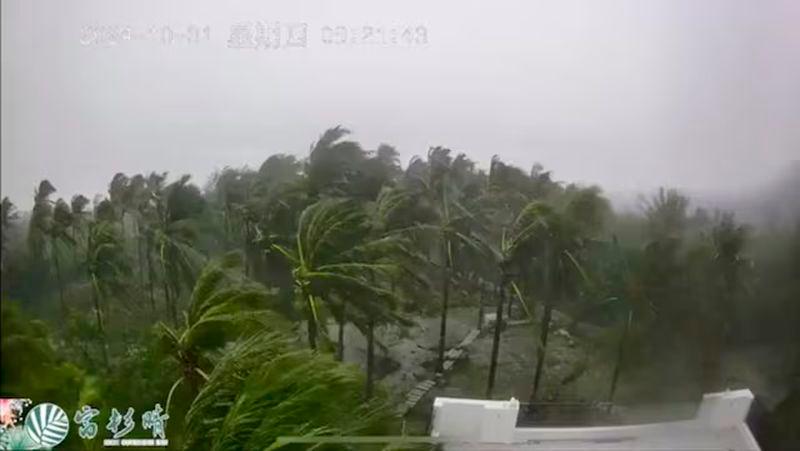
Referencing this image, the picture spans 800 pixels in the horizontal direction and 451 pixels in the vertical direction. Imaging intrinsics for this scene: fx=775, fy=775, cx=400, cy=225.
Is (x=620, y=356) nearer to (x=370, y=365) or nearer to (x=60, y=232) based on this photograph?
(x=370, y=365)

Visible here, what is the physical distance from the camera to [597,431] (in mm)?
1296

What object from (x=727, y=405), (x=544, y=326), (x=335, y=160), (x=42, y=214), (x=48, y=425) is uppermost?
(x=335, y=160)

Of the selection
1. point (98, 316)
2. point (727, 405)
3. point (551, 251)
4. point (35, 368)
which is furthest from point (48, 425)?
point (727, 405)

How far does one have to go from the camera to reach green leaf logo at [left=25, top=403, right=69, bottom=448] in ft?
4.43

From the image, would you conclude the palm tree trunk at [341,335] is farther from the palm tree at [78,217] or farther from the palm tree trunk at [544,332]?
the palm tree at [78,217]

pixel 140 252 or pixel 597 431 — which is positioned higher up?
pixel 140 252

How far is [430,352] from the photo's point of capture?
1310 mm

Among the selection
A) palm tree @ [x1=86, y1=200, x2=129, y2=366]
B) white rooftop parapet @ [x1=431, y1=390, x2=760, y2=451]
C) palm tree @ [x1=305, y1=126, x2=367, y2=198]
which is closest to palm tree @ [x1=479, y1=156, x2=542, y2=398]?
white rooftop parapet @ [x1=431, y1=390, x2=760, y2=451]

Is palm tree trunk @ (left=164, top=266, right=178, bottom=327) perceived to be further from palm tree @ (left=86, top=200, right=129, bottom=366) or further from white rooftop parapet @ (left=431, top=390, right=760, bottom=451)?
white rooftop parapet @ (left=431, top=390, right=760, bottom=451)

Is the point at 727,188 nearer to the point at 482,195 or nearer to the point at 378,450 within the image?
the point at 482,195

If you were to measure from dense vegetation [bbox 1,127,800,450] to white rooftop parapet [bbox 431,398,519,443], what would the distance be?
0.16ft

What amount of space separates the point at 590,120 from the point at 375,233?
0.40 metres

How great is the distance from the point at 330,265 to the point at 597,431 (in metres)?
0.53

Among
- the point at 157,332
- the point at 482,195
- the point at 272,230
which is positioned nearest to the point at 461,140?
the point at 482,195
